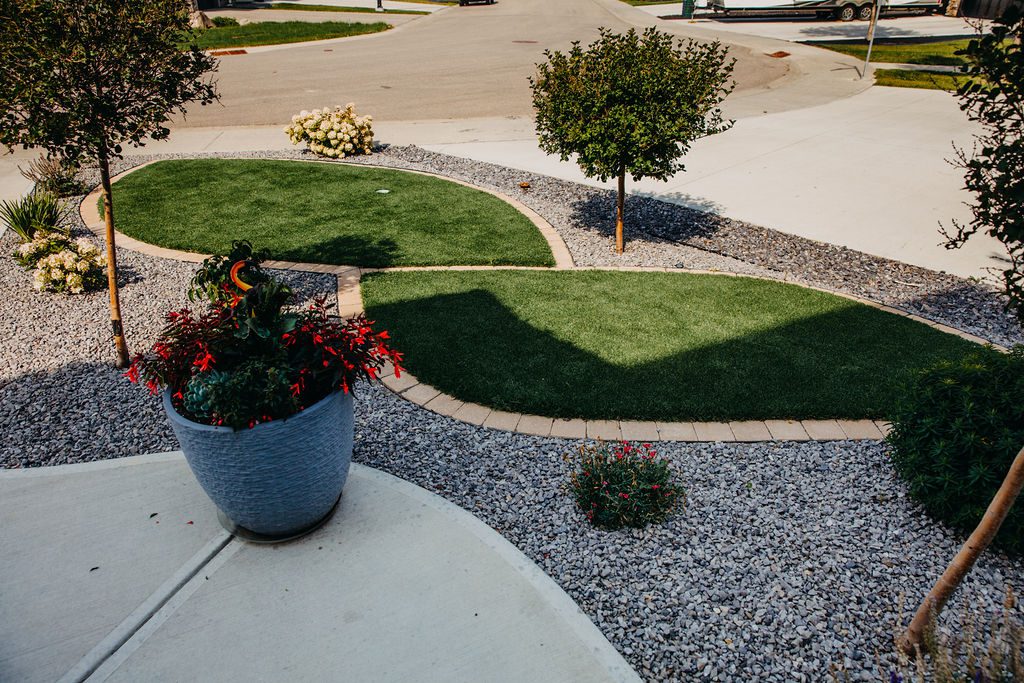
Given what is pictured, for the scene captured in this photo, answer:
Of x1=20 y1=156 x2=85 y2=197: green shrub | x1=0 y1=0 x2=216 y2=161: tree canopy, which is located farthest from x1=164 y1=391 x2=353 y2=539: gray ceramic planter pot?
x1=20 y1=156 x2=85 y2=197: green shrub

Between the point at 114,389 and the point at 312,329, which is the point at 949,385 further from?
the point at 114,389

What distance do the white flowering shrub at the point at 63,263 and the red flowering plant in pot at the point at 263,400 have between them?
13.8ft

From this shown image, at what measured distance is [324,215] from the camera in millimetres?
9516

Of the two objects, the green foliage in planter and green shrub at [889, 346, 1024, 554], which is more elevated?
the green foliage in planter

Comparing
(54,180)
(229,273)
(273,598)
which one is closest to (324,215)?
(54,180)

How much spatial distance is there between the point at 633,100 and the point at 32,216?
7.28 m

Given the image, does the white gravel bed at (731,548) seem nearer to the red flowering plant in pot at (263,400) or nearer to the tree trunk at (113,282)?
the red flowering plant in pot at (263,400)

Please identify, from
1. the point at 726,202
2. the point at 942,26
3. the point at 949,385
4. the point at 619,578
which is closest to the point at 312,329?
the point at 619,578

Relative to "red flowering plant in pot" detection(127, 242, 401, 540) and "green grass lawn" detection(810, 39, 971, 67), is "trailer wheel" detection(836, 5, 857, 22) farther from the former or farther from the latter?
"red flowering plant in pot" detection(127, 242, 401, 540)

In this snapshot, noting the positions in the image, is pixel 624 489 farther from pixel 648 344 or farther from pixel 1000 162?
pixel 1000 162

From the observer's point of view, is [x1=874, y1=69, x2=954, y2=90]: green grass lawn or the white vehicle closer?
[x1=874, y1=69, x2=954, y2=90]: green grass lawn

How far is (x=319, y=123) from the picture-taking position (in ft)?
Result: 40.4

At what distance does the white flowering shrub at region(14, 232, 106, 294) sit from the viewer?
23.4ft

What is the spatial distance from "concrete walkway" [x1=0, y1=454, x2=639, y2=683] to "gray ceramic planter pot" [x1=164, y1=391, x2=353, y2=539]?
0.84 ft
